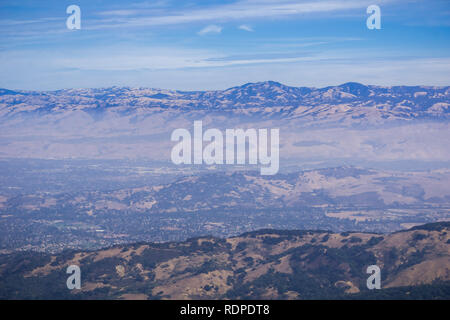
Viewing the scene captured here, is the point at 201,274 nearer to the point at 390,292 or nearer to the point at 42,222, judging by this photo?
the point at 390,292

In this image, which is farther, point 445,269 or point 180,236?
point 180,236

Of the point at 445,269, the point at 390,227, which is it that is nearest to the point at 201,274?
the point at 445,269

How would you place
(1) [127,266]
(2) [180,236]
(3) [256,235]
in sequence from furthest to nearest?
(2) [180,236] < (3) [256,235] < (1) [127,266]
